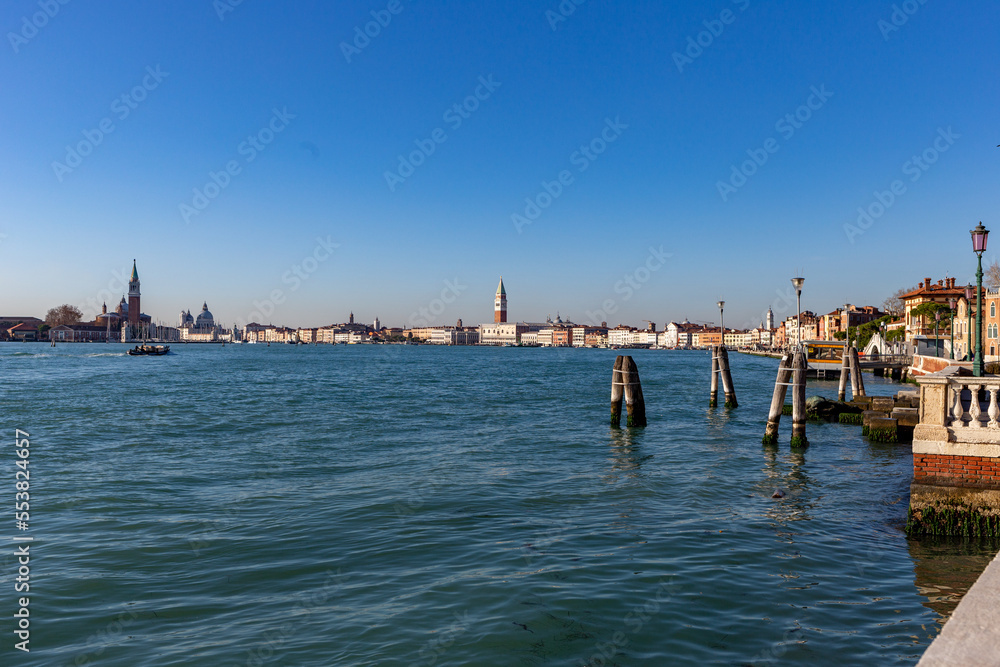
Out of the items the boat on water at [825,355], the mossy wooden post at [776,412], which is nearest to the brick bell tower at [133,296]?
the boat on water at [825,355]

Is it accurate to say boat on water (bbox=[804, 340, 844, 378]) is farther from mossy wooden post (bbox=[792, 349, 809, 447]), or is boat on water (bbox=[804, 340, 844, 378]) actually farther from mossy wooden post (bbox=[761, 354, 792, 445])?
mossy wooden post (bbox=[792, 349, 809, 447])

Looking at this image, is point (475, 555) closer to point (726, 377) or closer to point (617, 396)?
point (617, 396)

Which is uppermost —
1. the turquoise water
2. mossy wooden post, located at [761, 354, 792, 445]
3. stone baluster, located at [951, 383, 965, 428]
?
stone baluster, located at [951, 383, 965, 428]

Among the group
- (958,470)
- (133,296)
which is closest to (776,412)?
(958,470)

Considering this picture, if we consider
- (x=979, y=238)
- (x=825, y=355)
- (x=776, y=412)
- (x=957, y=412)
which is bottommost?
(x=776, y=412)

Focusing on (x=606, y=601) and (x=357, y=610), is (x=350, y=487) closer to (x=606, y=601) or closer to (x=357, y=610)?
(x=357, y=610)

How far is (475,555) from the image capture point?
26.2 feet

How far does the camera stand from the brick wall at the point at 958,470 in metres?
A: 7.72

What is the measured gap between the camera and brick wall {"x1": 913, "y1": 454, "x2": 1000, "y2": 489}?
772cm

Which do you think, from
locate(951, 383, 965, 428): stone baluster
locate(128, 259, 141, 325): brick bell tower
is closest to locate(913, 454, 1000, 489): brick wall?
locate(951, 383, 965, 428): stone baluster

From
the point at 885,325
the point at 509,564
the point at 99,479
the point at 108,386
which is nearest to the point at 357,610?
Answer: the point at 509,564

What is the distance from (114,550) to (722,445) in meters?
14.1

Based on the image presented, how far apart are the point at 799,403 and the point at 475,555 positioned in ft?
37.1

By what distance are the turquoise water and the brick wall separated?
30.6 inches
